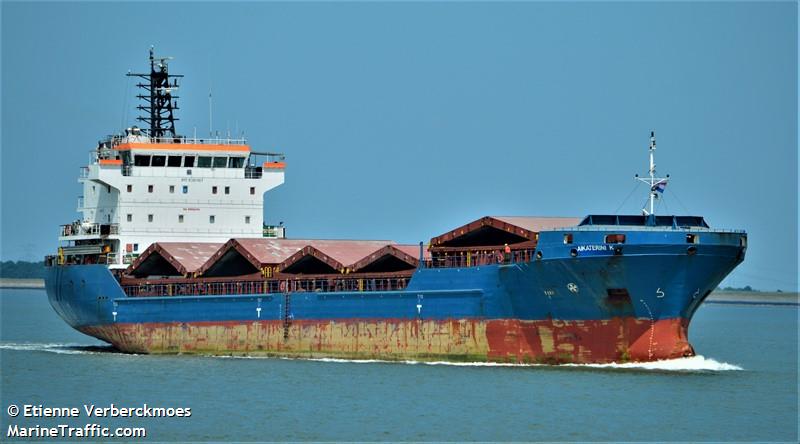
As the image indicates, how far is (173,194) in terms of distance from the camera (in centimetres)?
Answer: 4841

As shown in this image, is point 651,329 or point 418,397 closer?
point 418,397

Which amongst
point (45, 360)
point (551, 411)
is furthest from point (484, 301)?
point (45, 360)

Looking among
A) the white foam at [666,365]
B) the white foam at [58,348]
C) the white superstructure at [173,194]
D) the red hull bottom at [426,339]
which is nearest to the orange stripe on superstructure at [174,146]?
the white superstructure at [173,194]

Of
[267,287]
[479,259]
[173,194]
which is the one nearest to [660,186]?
[479,259]

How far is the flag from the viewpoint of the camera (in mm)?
37000

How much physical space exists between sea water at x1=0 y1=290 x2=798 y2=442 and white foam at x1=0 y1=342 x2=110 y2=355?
3.48 m

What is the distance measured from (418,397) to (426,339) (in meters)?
6.83

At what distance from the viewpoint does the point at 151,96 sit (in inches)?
1991

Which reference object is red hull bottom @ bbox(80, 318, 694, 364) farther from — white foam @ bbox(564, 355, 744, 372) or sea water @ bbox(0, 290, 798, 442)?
sea water @ bbox(0, 290, 798, 442)

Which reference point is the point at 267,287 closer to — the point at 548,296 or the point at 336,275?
the point at 336,275

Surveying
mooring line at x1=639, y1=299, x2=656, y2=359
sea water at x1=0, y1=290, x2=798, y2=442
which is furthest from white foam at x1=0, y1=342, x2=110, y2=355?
mooring line at x1=639, y1=299, x2=656, y2=359

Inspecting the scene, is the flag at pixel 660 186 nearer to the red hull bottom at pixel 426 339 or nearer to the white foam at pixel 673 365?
the red hull bottom at pixel 426 339

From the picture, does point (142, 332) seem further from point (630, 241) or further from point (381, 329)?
point (630, 241)

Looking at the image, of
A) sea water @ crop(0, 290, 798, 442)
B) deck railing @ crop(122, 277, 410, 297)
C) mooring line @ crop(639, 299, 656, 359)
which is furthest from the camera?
deck railing @ crop(122, 277, 410, 297)
